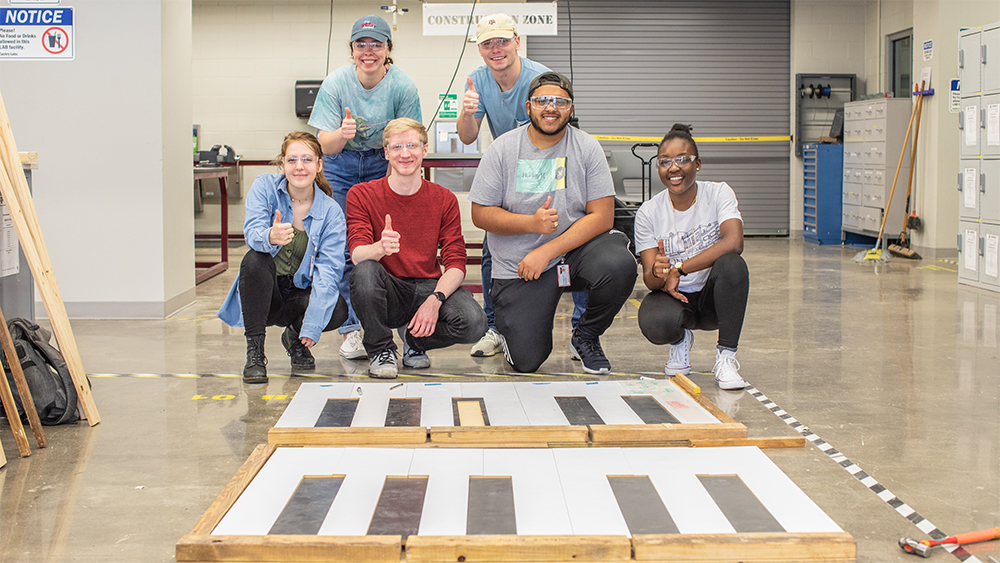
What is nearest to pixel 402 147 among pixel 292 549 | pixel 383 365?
pixel 383 365

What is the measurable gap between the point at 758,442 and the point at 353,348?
178 cm

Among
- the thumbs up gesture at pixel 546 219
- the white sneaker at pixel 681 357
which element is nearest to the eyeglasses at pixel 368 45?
the thumbs up gesture at pixel 546 219

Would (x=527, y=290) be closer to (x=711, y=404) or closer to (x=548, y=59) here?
(x=711, y=404)

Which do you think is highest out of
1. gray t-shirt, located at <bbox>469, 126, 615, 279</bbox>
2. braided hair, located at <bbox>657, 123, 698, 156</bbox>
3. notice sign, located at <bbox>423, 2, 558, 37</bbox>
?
notice sign, located at <bbox>423, 2, 558, 37</bbox>

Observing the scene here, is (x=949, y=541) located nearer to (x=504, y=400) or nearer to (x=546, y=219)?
(x=504, y=400)

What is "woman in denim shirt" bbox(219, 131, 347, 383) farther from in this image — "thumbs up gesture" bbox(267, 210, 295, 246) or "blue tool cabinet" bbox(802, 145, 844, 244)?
"blue tool cabinet" bbox(802, 145, 844, 244)

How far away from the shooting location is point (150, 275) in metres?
4.38

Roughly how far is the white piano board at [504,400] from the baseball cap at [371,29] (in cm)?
135

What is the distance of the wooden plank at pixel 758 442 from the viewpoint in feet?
7.38

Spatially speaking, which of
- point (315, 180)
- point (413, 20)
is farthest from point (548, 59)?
point (315, 180)

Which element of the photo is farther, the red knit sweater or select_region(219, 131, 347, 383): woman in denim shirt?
the red knit sweater

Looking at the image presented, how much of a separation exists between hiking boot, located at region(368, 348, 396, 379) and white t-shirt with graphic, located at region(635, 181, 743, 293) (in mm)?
981

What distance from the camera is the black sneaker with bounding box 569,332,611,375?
3.21m

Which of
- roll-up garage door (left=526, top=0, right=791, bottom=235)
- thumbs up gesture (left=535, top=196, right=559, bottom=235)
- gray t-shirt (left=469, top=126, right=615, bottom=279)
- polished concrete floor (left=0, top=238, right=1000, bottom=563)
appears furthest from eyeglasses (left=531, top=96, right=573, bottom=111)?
roll-up garage door (left=526, top=0, right=791, bottom=235)
